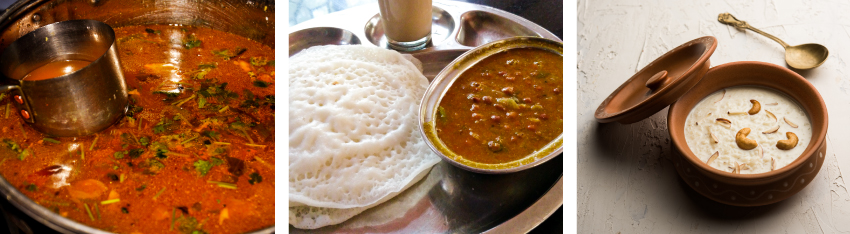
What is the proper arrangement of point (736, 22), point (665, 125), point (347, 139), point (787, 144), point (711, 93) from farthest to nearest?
point (736, 22) < point (665, 125) < point (711, 93) < point (787, 144) < point (347, 139)

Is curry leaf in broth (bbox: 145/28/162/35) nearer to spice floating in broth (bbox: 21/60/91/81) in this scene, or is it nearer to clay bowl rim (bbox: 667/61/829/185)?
spice floating in broth (bbox: 21/60/91/81)

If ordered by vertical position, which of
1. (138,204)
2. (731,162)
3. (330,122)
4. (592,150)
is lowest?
(592,150)

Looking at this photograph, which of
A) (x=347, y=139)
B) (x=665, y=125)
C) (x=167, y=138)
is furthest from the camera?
(x=665, y=125)

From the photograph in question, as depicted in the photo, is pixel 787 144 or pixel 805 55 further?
pixel 805 55

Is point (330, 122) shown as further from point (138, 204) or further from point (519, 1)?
point (519, 1)

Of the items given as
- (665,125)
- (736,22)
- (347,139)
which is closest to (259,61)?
(347,139)

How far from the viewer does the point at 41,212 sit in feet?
2.56

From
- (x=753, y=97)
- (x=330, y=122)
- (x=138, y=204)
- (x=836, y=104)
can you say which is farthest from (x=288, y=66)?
(x=836, y=104)

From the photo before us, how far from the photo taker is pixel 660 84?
44.8 inches

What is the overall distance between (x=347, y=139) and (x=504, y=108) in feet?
0.75

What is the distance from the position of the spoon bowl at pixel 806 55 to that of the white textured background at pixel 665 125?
2cm

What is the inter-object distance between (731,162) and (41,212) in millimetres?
1121

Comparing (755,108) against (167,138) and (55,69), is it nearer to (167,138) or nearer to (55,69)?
(167,138)

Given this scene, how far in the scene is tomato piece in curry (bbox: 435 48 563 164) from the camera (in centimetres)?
83
